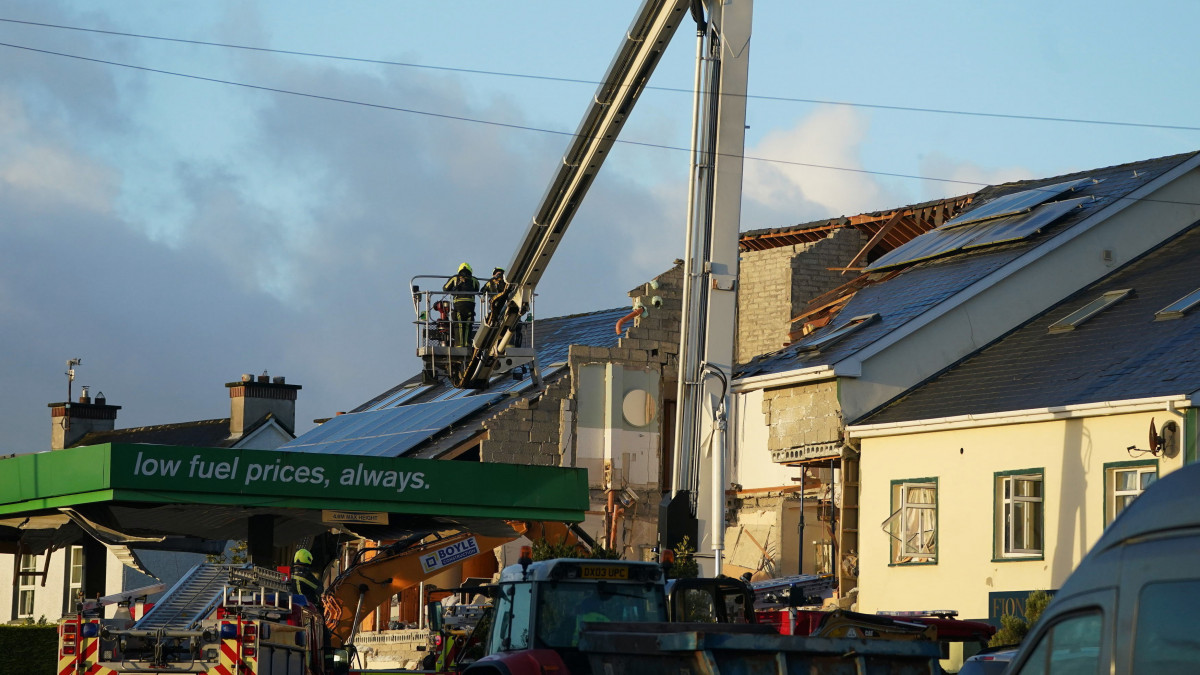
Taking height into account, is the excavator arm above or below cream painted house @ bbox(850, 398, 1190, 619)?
below

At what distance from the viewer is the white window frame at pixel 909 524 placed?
24.6 m

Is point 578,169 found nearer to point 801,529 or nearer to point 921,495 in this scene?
point 921,495

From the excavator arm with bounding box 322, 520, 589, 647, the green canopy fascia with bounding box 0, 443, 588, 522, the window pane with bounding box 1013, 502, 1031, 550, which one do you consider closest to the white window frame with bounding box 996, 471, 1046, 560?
the window pane with bounding box 1013, 502, 1031, 550

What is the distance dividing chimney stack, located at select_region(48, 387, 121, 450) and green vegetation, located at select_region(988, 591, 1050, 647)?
35407 mm

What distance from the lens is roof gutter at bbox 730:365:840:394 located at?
→ 25.8 metres

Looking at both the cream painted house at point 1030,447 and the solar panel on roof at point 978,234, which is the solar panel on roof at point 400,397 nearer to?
the solar panel on roof at point 978,234

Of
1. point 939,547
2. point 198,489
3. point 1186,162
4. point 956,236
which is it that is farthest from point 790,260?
point 198,489

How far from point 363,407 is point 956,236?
1996 centimetres

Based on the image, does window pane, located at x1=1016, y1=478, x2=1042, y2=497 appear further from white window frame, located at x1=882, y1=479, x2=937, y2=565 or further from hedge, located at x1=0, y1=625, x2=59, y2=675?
hedge, located at x1=0, y1=625, x2=59, y2=675

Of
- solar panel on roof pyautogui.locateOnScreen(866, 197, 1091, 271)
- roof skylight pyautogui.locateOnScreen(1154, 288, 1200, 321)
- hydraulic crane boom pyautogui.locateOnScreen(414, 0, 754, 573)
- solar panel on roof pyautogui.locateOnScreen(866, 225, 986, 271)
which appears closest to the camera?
hydraulic crane boom pyautogui.locateOnScreen(414, 0, 754, 573)

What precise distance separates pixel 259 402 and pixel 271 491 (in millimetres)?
23062

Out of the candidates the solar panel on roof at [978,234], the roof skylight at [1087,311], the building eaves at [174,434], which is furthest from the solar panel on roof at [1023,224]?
the building eaves at [174,434]

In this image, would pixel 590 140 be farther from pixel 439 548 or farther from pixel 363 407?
pixel 363 407

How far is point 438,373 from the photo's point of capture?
2641 centimetres
